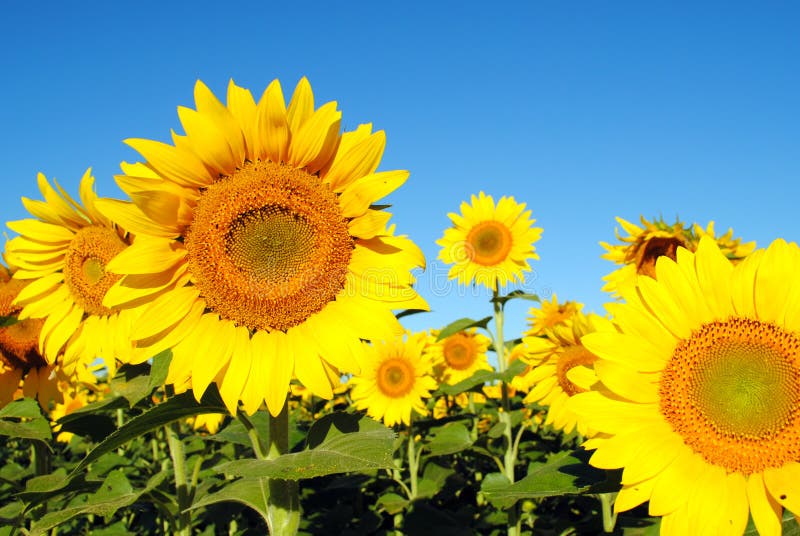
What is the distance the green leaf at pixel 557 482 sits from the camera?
2227mm

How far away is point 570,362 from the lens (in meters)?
5.20

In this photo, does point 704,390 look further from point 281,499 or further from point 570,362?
point 570,362

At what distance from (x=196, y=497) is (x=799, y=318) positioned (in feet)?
10.9

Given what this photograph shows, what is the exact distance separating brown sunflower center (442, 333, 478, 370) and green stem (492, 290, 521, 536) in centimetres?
163

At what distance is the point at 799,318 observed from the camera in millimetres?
2242

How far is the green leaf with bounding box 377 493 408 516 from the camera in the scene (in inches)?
234

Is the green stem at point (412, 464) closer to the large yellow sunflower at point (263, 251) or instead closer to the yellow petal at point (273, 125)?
the large yellow sunflower at point (263, 251)

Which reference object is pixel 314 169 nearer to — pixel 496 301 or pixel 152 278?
pixel 152 278

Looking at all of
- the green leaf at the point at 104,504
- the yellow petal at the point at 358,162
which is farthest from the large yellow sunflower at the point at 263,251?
the green leaf at the point at 104,504

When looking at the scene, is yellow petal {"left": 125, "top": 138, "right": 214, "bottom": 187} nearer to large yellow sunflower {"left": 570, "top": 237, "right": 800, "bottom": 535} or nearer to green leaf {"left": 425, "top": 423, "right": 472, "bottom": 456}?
large yellow sunflower {"left": 570, "top": 237, "right": 800, "bottom": 535}

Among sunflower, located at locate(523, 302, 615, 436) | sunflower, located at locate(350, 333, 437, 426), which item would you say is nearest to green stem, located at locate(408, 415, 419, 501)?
sunflower, located at locate(350, 333, 437, 426)

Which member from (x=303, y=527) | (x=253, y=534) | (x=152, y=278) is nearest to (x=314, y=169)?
(x=152, y=278)

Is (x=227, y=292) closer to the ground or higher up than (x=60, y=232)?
closer to the ground

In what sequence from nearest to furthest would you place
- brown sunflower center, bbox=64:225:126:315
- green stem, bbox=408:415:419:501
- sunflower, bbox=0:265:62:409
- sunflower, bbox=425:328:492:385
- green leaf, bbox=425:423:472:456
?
brown sunflower center, bbox=64:225:126:315
sunflower, bbox=0:265:62:409
green leaf, bbox=425:423:472:456
green stem, bbox=408:415:419:501
sunflower, bbox=425:328:492:385
